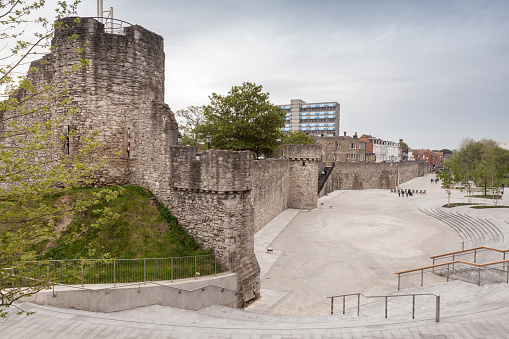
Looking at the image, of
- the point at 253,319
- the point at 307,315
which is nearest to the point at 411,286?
the point at 307,315

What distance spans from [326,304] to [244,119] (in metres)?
28.3

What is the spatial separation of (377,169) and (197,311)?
64678 mm

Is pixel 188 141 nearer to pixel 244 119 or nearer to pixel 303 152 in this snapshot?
pixel 244 119

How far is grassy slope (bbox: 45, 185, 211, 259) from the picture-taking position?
13.2m

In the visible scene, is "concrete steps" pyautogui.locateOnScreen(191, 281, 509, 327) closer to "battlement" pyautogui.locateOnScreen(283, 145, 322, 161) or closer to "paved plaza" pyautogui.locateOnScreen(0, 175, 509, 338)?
"paved plaza" pyautogui.locateOnScreen(0, 175, 509, 338)

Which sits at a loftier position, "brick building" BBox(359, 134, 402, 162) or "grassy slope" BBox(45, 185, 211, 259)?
"brick building" BBox(359, 134, 402, 162)

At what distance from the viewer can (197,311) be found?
12469mm

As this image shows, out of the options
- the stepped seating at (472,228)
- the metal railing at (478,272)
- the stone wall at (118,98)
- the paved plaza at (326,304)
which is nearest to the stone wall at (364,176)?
the stepped seating at (472,228)

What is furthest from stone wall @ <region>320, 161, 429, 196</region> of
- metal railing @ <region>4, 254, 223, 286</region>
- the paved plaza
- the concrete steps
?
metal railing @ <region>4, 254, 223, 286</region>

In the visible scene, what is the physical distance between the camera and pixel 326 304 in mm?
14500

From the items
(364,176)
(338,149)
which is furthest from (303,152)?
(338,149)

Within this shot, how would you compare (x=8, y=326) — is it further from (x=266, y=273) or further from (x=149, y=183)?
(x=266, y=273)

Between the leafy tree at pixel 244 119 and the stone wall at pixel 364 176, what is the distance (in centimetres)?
2056

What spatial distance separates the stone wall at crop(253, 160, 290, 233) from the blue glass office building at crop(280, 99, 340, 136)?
10991 cm
